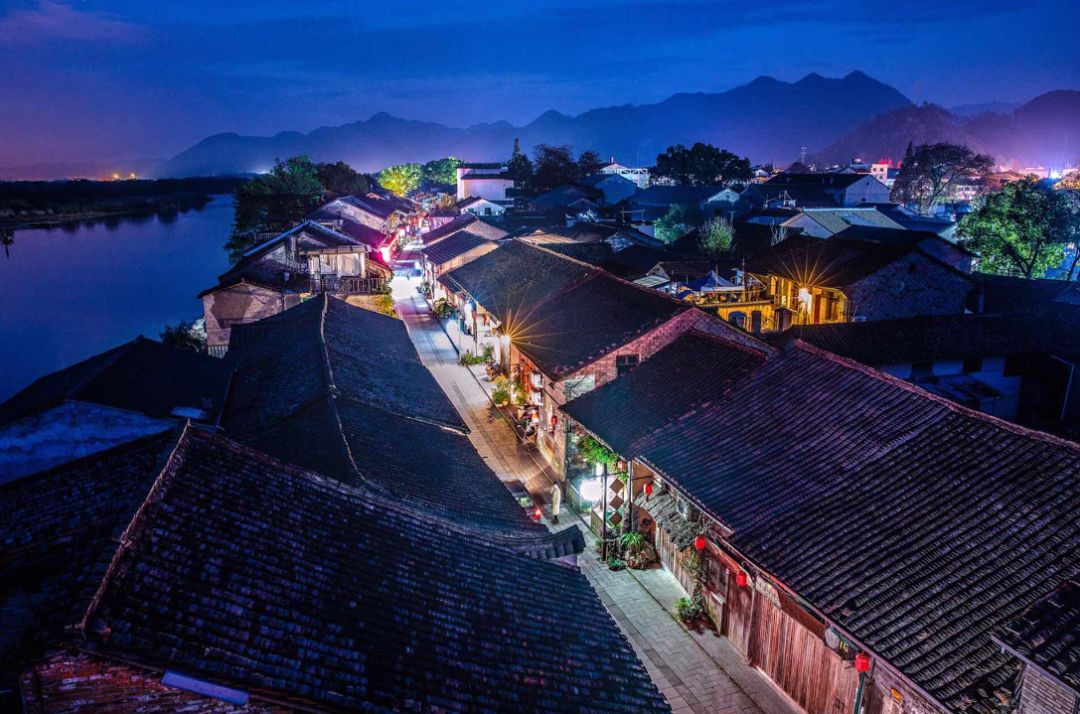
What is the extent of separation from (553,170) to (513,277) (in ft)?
220

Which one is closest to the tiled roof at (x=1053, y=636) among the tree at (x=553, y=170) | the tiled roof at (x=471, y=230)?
the tiled roof at (x=471, y=230)

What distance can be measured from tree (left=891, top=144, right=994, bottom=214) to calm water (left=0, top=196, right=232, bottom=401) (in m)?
81.2

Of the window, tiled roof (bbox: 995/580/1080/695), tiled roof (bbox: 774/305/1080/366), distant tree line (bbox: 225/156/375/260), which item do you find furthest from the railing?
tiled roof (bbox: 995/580/1080/695)

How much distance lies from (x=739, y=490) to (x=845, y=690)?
12.1ft

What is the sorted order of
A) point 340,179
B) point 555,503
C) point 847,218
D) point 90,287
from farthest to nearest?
point 340,179, point 90,287, point 847,218, point 555,503

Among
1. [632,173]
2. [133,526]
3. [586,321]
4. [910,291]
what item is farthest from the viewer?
[632,173]

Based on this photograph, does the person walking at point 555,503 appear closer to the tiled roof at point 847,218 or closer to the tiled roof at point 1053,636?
the tiled roof at point 1053,636

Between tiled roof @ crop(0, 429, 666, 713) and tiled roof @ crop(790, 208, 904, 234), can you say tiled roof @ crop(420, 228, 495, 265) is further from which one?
tiled roof @ crop(0, 429, 666, 713)

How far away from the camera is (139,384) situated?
1988 cm

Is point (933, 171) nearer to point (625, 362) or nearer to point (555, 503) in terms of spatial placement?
point (625, 362)

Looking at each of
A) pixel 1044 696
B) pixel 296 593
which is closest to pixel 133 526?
pixel 296 593

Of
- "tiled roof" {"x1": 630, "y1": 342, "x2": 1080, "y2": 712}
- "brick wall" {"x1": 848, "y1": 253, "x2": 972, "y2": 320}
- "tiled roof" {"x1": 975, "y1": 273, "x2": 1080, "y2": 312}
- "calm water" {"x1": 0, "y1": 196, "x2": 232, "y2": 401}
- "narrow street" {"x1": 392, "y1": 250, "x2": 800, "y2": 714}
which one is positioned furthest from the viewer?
"calm water" {"x1": 0, "y1": 196, "x2": 232, "y2": 401}

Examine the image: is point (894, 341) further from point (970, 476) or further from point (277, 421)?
point (277, 421)

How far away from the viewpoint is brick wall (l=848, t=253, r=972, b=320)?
32500mm
